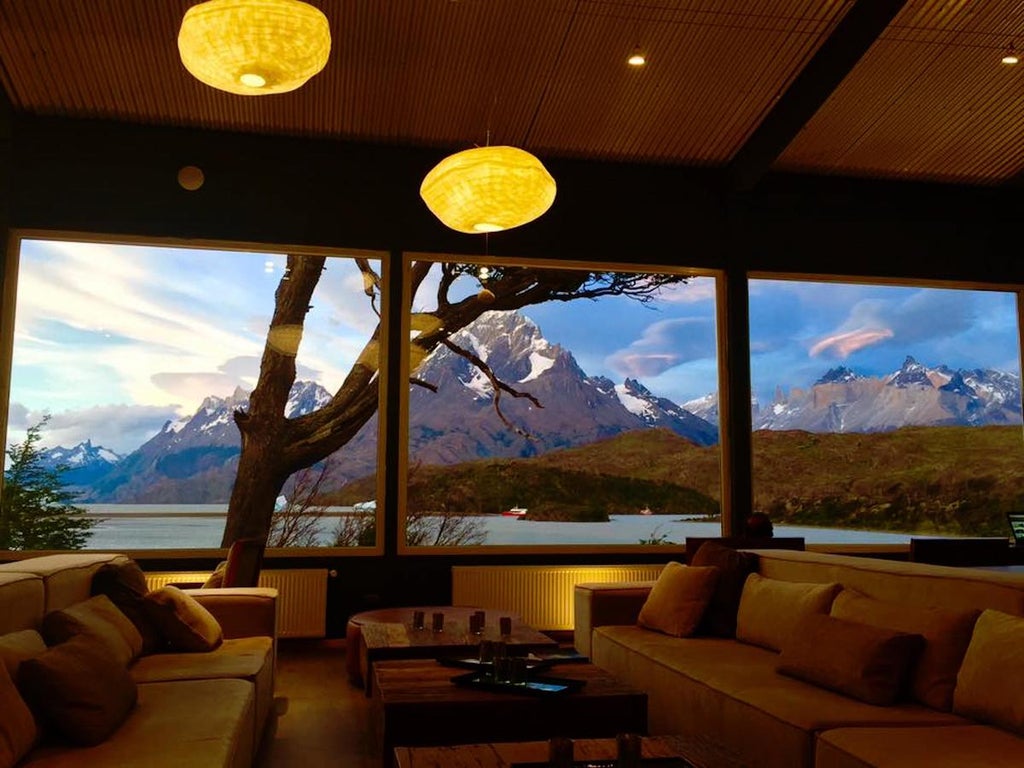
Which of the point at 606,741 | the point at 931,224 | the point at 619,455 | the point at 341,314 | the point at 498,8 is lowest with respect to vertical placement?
the point at 606,741

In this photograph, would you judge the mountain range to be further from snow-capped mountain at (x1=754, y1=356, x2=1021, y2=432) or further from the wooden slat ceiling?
the wooden slat ceiling

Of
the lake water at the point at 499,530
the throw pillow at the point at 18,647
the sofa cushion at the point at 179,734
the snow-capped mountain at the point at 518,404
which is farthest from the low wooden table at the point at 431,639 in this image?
the snow-capped mountain at the point at 518,404

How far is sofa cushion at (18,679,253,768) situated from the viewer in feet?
8.01

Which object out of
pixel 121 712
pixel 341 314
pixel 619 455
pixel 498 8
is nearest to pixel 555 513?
pixel 619 455

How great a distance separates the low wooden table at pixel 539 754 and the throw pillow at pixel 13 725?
0.97m

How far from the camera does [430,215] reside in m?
7.29

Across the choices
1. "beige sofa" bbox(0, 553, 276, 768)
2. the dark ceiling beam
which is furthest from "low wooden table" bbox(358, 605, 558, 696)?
the dark ceiling beam

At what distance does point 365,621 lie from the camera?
205 inches

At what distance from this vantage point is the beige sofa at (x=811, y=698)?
8.77ft

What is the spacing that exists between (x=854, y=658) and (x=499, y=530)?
419 centimetres

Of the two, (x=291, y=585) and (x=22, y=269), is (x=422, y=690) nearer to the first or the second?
(x=291, y=585)

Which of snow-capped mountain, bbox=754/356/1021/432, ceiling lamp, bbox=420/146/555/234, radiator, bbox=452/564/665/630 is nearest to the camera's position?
ceiling lamp, bbox=420/146/555/234

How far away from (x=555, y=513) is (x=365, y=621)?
2468 mm

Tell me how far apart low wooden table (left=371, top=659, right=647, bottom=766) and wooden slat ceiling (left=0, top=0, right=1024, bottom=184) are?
4467 mm
